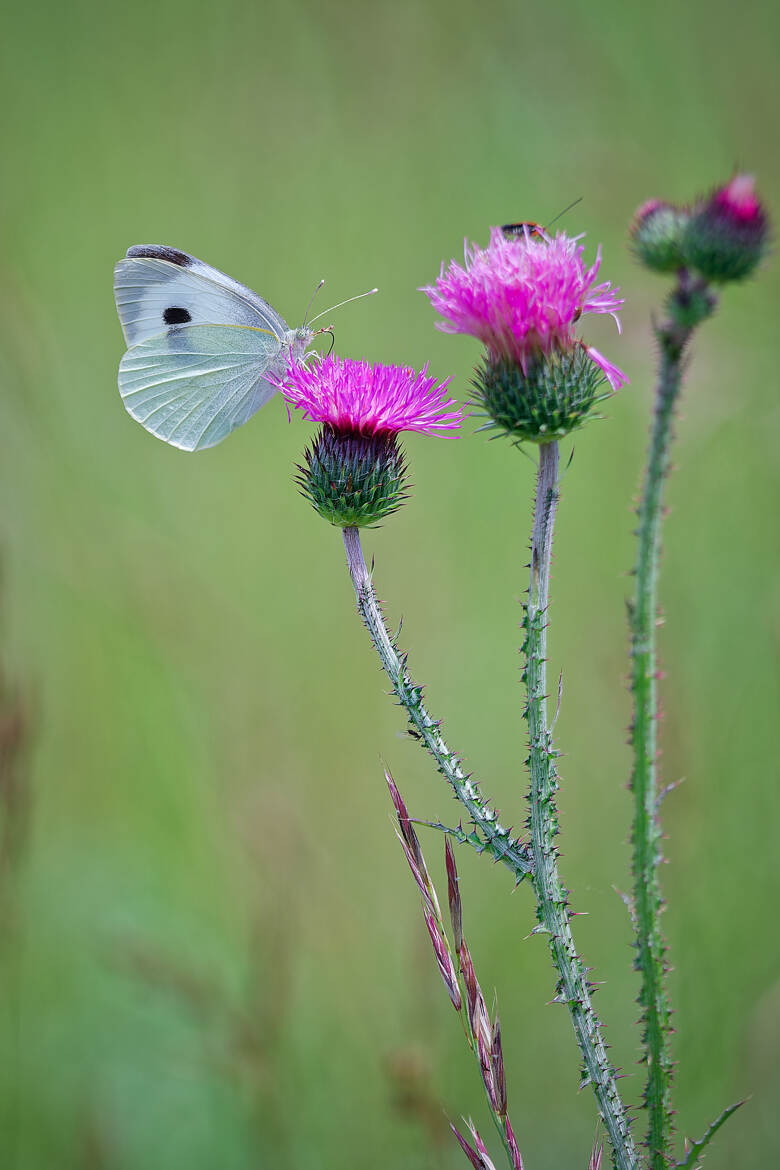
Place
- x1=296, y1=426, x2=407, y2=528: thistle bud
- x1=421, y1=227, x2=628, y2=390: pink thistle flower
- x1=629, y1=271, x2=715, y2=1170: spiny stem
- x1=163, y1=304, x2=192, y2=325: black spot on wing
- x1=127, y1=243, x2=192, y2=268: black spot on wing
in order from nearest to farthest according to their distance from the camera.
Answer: x1=629, y1=271, x2=715, y2=1170: spiny stem
x1=421, y1=227, x2=628, y2=390: pink thistle flower
x1=296, y1=426, x2=407, y2=528: thistle bud
x1=127, y1=243, x2=192, y2=268: black spot on wing
x1=163, y1=304, x2=192, y2=325: black spot on wing

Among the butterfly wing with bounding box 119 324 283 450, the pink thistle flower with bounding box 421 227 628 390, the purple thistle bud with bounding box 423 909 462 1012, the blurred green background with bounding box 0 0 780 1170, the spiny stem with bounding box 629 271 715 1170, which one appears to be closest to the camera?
the spiny stem with bounding box 629 271 715 1170

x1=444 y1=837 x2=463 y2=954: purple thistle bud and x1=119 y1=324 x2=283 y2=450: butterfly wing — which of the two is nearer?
x1=444 y1=837 x2=463 y2=954: purple thistle bud

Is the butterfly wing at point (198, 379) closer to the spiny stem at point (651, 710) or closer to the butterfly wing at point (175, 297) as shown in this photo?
the butterfly wing at point (175, 297)

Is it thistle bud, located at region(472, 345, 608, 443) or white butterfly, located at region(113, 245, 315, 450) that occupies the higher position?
white butterfly, located at region(113, 245, 315, 450)

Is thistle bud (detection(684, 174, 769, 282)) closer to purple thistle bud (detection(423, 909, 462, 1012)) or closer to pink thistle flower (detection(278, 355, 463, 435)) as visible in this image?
pink thistle flower (detection(278, 355, 463, 435))

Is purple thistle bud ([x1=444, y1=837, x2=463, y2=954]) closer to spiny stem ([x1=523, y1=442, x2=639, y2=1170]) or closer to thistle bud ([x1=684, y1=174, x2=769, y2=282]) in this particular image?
spiny stem ([x1=523, y1=442, x2=639, y2=1170])

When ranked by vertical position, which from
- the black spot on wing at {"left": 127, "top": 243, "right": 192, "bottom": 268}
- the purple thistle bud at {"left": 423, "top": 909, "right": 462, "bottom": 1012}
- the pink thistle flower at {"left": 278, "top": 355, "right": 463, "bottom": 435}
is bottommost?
the purple thistle bud at {"left": 423, "top": 909, "right": 462, "bottom": 1012}

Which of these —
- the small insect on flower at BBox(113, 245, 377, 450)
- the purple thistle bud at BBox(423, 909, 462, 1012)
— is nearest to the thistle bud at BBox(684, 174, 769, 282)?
the purple thistle bud at BBox(423, 909, 462, 1012)

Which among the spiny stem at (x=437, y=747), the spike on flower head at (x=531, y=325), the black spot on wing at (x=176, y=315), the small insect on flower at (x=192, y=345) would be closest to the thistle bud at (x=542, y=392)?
the spike on flower head at (x=531, y=325)
